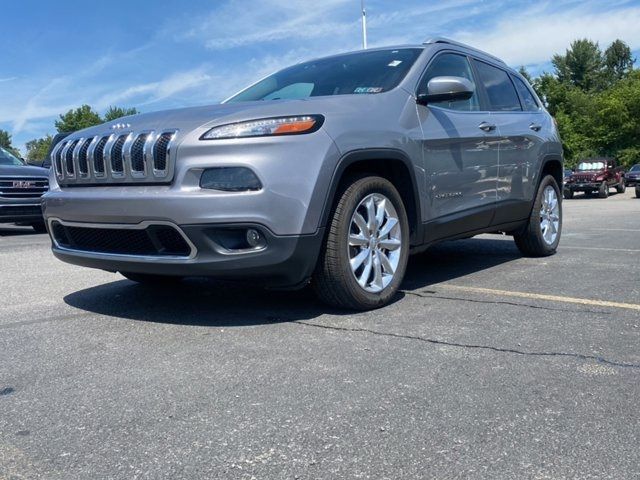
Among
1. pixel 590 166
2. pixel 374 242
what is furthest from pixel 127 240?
pixel 590 166

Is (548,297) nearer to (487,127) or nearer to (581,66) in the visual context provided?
(487,127)

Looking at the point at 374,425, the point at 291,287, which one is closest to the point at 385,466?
the point at 374,425

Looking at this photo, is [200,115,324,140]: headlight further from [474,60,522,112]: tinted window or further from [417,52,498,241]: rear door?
[474,60,522,112]: tinted window

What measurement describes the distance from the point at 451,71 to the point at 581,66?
8151 cm

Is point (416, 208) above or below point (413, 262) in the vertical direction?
above

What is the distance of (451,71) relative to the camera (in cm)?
516

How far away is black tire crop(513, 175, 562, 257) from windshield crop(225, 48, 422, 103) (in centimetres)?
216

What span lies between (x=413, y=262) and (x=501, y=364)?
128 inches

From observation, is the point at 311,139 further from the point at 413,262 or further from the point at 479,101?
the point at 413,262

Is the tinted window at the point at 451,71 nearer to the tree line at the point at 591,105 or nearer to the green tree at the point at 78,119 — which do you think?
the tree line at the point at 591,105

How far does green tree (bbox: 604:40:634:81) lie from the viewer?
282ft

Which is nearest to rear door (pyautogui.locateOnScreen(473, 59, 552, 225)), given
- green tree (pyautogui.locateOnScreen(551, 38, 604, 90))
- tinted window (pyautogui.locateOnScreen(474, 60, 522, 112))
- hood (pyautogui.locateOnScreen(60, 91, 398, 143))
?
tinted window (pyautogui.locateOnScreen(474, 60, 522, 112))

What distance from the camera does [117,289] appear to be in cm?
491

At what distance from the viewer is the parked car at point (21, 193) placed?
10484 millimetres
